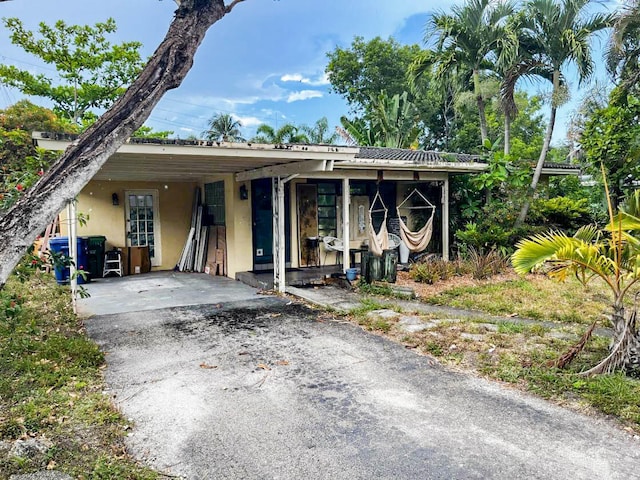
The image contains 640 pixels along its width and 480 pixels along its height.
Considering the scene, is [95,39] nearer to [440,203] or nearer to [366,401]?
[440,203]

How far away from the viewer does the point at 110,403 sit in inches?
145

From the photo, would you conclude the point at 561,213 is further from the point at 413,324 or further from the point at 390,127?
the point at 390,127

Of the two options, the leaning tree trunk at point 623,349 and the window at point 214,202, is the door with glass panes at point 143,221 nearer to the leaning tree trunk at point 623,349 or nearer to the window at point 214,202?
the window at point 214,202

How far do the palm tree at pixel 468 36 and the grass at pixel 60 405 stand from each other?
10.2m

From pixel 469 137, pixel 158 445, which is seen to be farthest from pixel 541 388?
pixel 469 137

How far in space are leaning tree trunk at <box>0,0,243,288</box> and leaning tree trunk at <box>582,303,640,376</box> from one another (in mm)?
4120

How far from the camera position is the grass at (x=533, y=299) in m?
6.43

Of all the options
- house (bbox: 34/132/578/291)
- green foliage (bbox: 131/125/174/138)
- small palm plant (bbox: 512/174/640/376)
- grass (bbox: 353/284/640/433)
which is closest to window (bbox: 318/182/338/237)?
house (bbox: 34/132/578/291)

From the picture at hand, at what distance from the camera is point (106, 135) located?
2746 mm

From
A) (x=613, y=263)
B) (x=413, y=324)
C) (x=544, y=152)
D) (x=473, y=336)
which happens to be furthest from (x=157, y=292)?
(x=544, y=152)

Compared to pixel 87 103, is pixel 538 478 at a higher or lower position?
lower

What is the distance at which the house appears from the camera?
29.5 feet

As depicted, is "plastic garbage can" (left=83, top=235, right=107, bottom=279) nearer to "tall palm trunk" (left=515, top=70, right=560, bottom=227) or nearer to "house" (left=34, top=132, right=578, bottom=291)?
"house" (left=34, top=132, right=578, bottom=291)

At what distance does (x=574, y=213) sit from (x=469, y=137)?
13.7 metres
